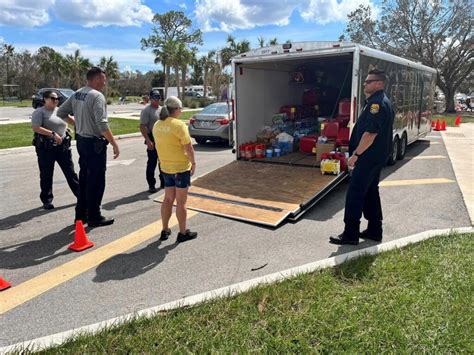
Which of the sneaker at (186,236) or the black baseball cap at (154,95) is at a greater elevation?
A: the black baseball cap at (154,95)

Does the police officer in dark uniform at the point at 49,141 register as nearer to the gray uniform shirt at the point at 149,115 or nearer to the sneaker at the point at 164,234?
the gray uniform shirt at the point at 149,115

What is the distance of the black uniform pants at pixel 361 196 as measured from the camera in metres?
4.48

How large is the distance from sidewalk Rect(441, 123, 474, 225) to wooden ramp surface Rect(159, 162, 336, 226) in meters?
2.43

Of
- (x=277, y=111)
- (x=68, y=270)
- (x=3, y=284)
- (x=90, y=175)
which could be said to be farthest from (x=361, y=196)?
(x=277, y=111)

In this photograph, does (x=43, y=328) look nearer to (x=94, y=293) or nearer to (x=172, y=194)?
(x=94, y=293)

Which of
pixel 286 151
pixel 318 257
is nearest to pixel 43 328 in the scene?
pixel 318 257

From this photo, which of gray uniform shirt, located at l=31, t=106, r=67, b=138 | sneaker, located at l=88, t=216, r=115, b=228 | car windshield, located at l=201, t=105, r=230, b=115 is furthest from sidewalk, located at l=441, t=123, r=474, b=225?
car windshield, located at l=201, t=105, r=230, b=115

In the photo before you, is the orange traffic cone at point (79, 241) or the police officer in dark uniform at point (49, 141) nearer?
the orange traffic cone at point (79, 241)

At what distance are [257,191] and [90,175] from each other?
271 cm

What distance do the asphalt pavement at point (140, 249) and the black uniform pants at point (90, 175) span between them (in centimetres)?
29

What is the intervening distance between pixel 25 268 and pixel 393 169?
26.3 ft

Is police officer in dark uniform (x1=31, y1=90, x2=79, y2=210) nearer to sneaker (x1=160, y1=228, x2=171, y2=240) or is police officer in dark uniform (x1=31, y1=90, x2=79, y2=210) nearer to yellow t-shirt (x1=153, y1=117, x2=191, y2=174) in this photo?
yellow t-shirt (x1=153, y1=117, x2=191, y2=174)

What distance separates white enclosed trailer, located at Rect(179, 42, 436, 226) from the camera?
19.7 ft

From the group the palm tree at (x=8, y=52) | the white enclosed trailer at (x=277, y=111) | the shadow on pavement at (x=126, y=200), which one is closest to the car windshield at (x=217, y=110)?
the white enclosed trailer at (x=277, y=111)
